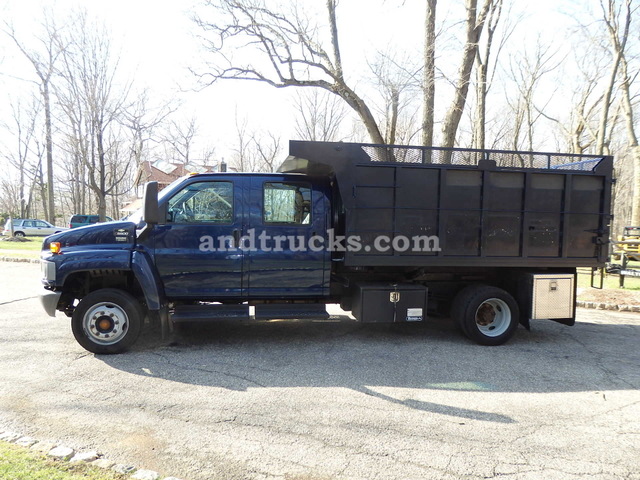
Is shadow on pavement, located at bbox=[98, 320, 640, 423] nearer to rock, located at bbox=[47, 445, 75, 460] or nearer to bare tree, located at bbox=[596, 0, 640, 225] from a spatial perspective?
rock, located at bbox=[47, 445, 75, 460]

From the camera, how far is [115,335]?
5254 millimetres

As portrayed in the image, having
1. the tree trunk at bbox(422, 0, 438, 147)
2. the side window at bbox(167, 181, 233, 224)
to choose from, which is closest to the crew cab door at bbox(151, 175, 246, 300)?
the side window at bbox(167, 181, 233, 224)

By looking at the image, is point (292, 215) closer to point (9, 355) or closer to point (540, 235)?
point (540, 235)

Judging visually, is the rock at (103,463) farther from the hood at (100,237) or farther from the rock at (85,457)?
the hood at (100,237)

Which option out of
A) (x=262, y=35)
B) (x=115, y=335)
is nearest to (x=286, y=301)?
(x=115, y=335)

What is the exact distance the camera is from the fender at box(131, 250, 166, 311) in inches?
204

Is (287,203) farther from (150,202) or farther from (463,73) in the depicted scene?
(463,73)

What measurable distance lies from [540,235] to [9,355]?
7.02 m

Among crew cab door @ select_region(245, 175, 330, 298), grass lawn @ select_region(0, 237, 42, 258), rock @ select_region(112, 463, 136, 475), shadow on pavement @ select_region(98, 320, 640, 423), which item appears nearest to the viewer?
rock @ select_region(112, 463, 136, 475)

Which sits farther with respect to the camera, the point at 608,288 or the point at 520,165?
the point at 608,288

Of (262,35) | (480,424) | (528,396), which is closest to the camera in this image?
(480,424)

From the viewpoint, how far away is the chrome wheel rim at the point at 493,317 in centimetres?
600

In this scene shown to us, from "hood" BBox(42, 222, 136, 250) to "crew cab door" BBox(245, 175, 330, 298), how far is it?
151 centimetres

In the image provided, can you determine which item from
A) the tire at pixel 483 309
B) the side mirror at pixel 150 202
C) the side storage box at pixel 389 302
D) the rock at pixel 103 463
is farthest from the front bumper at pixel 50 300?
the tire at pixel 483 309
